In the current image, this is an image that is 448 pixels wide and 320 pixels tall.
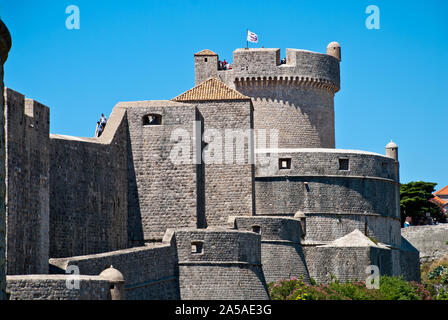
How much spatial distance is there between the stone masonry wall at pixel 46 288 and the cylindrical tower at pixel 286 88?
25426 millimetres

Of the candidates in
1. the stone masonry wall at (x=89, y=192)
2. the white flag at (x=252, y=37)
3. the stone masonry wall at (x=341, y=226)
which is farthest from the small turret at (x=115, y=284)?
the white flag at (x=252, y=37)

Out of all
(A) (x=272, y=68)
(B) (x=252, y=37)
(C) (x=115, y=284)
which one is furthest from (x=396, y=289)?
(B) (x=252, y=37)

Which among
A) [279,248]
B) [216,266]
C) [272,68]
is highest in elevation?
[272,68]

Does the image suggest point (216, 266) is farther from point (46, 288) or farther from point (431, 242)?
point (431, 242)

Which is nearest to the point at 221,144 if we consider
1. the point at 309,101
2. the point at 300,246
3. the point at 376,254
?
the point at 300,246

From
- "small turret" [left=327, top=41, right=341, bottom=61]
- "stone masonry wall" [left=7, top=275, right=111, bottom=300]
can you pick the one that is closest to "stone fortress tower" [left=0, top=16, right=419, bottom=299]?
"stone masonry wall" [left=7, top=275, right=111, bottom=300]

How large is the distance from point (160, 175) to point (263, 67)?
569 inches

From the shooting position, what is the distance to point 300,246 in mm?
40812

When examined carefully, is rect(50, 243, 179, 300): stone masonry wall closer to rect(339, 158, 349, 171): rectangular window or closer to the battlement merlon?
rect(339, 158, 349, 171): rectangular window

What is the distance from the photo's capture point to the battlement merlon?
1972 inches

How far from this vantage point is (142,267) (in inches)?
1237

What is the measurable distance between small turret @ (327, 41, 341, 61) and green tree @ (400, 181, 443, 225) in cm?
1843

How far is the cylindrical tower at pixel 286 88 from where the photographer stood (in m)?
50.2

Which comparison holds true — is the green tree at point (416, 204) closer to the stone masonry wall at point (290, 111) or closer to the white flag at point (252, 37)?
the stone masonry wall at point (290, 111)
